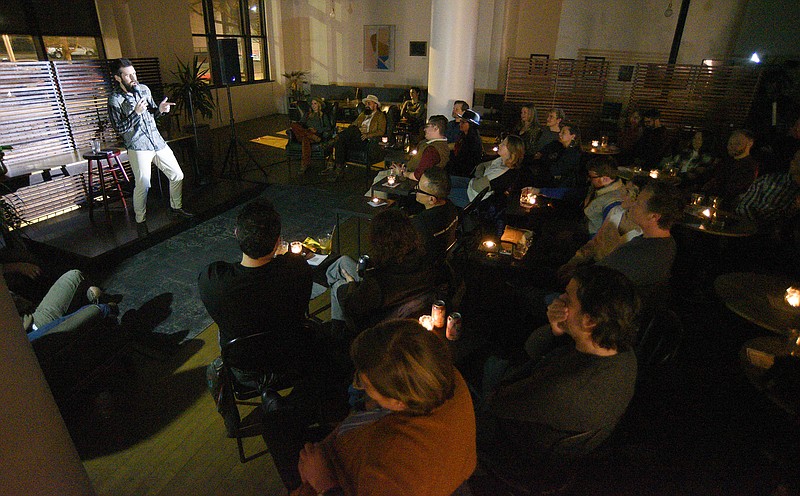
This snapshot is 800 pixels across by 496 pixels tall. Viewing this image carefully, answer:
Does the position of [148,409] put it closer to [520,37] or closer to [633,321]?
[633,321]

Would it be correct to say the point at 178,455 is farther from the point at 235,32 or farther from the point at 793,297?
the point at 235,32

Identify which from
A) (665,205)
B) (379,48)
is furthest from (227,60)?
(379,48)

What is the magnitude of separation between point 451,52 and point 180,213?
512 centimetres

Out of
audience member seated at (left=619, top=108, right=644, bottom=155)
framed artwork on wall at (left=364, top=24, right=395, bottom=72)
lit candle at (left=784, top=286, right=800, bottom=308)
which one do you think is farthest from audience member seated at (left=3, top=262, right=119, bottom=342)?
framed artwork on wall at (left=364, top=24, right=395, bottom=72)

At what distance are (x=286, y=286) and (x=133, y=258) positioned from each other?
323cm

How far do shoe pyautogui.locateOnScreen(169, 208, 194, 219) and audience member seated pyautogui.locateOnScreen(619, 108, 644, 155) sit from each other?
6556 millimetres

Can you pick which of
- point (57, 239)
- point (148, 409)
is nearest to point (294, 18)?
point (57, 239)

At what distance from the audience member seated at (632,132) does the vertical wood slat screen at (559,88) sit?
243 centimetres

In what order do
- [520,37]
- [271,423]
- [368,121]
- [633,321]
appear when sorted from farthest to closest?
[520,37] → [368,121] → [633,321] → [271,423]

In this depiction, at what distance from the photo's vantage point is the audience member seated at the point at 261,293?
6.88 ft

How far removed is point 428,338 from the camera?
134cm

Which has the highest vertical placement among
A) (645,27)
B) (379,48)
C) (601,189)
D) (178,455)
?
(645,27)

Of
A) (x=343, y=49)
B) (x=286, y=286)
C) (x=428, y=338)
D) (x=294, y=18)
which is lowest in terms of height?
(x=286, y=286)

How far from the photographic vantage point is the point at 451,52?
7.70 metres
